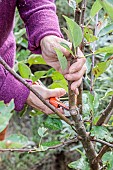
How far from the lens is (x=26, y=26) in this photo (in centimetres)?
88

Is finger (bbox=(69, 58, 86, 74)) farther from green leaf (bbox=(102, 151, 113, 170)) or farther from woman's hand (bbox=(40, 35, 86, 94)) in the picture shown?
green leaf (bbox=(102, 151, 113, 170))

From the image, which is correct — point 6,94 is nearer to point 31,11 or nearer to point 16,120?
point 31,11

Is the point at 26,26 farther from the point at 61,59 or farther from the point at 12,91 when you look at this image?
the point at 61,59

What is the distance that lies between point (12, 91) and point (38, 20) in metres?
0.14

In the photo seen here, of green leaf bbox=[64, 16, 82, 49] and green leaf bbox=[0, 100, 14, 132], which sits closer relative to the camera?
green leaf bbox=[0, 100, 14, 132]

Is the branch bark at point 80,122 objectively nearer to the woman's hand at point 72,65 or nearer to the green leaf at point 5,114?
the woman's hand at point 72,65

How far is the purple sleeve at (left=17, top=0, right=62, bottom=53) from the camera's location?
797 mm

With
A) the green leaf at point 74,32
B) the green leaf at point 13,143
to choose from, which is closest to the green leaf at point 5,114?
the green leaf at point 13,143

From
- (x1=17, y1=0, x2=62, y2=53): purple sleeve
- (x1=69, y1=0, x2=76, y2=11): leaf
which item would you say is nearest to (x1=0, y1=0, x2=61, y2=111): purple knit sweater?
(x1=17, y1=0, x2=62, y2=53): purple sleeve

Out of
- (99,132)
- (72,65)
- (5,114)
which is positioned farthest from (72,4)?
A: (5,114)

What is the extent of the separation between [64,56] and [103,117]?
132mm

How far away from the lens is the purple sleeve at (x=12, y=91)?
793 millimetres

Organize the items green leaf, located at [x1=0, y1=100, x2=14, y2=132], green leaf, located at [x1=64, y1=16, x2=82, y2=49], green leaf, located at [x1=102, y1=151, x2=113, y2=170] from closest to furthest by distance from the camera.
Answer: green leaf, located at [x1=0, y1=100, x2=14, y2=132]
green leaf, located at [x1=64, y1=16, x2=82, y2=49]
green leaf, located at [x1=102, y1=151, x2=113, y2=170]

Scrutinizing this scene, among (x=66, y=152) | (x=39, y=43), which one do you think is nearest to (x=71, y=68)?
(x=39, y=43)
